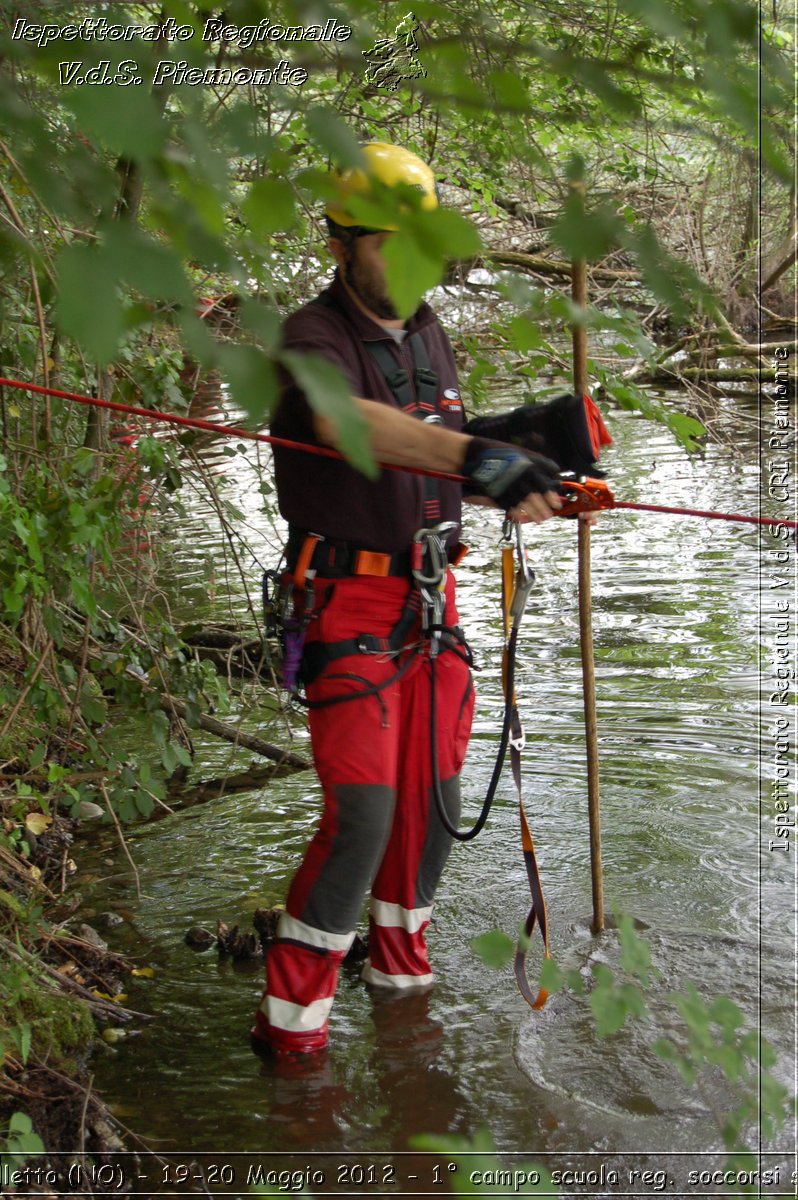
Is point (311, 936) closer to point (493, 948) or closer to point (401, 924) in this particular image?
point (401, 924)

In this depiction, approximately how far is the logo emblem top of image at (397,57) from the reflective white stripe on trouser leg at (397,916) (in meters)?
2.36

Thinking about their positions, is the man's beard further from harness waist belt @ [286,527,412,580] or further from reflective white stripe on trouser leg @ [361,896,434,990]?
reflective white stripe on trouser leg @ [361,896,434,990]

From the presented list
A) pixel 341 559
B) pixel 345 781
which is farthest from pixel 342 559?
pixel 345 781

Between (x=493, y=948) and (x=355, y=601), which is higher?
(x=355, y=601)

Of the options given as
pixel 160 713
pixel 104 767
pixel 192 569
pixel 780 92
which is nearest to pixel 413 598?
pixel 160 713

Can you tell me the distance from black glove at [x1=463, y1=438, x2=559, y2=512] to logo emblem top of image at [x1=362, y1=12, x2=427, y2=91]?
2.93 ft

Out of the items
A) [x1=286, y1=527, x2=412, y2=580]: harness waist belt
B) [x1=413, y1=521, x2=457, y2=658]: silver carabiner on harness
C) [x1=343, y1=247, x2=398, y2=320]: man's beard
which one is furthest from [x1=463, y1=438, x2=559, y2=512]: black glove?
[x1=343, y1=247, x2=398, y2=320]: man's beard

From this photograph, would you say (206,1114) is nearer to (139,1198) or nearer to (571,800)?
(139,1198)

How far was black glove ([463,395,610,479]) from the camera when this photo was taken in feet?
10.7

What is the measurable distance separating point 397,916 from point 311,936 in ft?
1.37

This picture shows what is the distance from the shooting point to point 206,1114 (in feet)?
10.3

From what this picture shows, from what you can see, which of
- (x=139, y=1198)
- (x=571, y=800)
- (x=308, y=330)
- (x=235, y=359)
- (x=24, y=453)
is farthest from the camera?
(x=571, y=800)

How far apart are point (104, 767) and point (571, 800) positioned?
6.34 feet

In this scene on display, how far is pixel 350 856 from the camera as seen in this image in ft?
10.8
